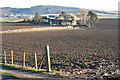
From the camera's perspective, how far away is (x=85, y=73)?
452 inches

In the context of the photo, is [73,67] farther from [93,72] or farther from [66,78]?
[66,78]

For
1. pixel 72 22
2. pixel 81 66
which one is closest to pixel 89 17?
pixel 72 22

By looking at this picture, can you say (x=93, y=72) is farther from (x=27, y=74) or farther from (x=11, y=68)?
(x=11, y=68)

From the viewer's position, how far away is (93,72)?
38.3 feet

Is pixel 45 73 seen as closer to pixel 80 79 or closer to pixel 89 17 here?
pixel 80 79

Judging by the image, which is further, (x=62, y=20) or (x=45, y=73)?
(x=62, y=20)

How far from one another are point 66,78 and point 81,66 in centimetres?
346

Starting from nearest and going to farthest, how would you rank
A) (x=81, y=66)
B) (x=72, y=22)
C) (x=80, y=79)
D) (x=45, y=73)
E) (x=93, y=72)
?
(x=80, y=79) → (x=45, y=73) → (x=93, y=72) → (x=81, y=66) → (x=72, y=22)

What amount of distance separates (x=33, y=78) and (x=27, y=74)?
33.0 inches

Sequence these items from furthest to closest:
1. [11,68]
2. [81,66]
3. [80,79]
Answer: [81,66] < [11,68] < [80,79]

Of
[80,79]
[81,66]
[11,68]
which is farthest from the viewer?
[81,66]

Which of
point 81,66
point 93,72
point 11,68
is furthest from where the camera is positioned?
Answer: point 81,66

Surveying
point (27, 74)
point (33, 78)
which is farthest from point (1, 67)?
point (33, 78)

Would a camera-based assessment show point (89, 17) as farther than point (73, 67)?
Yes
